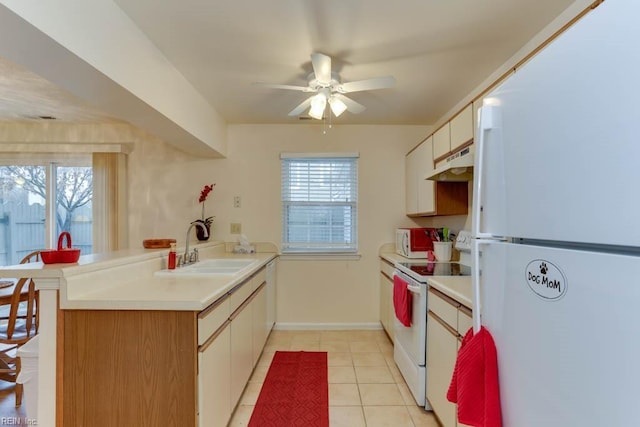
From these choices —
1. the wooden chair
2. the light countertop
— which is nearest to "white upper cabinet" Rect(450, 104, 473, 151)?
the light countertop

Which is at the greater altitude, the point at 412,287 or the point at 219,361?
the point at 412,287

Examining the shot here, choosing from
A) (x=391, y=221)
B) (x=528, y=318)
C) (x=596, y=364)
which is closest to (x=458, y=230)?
(x=391, y=221)

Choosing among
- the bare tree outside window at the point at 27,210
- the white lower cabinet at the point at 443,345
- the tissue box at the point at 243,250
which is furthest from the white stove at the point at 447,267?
the bare tree outside window at the point at 27,210

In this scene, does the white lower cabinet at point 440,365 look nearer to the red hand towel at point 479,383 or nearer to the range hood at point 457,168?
the red hand towel at point 479,383

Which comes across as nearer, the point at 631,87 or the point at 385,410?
the point at 631,87

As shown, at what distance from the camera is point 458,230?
2.99 meters

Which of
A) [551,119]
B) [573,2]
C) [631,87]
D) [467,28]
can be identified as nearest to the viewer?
[631,87]

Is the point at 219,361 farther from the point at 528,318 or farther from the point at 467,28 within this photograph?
the point at 467,28

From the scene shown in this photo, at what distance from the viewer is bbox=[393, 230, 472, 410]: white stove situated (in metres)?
2.10

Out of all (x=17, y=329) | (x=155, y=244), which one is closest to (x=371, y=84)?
(x=155, y=244)

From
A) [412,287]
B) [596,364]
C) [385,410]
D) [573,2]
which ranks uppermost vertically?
[573,2]

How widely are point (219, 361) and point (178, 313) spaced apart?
420mm

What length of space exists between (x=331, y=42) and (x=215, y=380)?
2.09m

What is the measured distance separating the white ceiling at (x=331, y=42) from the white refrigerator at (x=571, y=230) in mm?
1073
